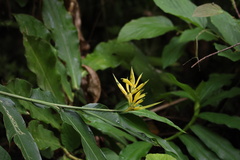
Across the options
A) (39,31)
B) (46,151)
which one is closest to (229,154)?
→ (46,151)

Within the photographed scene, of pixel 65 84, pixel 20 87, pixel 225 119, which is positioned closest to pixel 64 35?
pixel 65 84

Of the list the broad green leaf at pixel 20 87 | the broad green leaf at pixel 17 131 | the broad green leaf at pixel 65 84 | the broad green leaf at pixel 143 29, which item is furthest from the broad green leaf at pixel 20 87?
the broad green leaf at pixel 143 29

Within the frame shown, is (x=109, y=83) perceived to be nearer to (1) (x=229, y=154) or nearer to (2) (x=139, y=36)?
(2) (x=139, y=36)

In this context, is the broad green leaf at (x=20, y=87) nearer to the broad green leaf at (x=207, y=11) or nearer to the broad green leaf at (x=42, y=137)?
the broad green leaf at (x=42, y=137)

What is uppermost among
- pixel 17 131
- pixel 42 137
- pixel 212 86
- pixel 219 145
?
pixel 17 131

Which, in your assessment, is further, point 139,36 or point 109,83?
point 109,83

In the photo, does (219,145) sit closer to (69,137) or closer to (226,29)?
(226,29)
